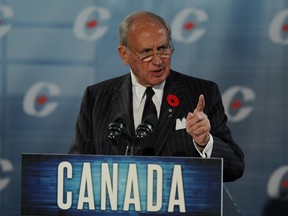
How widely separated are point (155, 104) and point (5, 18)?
58.4 inches

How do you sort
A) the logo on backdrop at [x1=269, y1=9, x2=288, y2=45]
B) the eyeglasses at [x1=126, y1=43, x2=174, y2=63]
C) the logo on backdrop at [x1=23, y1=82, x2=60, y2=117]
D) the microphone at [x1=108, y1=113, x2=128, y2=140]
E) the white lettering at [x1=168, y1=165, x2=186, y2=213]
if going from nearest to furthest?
the white lettering at [x1=168, y1=165, x2=186, y2=213]
the microphone at [x1=108, y1=113, x2=128, y2=140]
the eyeglasses at [x1=126, y1=43, x2=174, y2=63]
the logo on backdrop at [x1=269, y1=9, x2=288, y2=45]
the logo on backdrop at [x1=23, y1=82, x2=60, y2=117]

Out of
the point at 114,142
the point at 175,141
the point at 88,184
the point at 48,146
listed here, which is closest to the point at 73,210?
the point at 88,184

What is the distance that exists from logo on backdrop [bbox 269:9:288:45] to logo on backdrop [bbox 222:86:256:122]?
0.31 m

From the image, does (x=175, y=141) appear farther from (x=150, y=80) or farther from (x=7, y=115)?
(x=7, y=115)

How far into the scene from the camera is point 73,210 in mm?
1969

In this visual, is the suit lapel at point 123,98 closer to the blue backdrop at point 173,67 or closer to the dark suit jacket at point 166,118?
the dark suit jacket at point 166,118

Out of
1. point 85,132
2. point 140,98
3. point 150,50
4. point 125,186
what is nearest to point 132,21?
point 150,50

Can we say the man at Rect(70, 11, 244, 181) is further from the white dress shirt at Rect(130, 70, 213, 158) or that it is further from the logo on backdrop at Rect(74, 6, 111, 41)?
the logo on backdrop at Rect(74, 6, 111, 41)

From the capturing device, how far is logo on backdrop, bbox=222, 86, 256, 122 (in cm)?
363

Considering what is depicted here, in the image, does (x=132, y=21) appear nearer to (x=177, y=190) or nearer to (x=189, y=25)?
(x=177, y=190)

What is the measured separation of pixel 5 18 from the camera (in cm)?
374

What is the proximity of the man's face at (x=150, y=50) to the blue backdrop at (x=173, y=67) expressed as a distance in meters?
1.15

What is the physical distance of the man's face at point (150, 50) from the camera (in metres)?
2.45

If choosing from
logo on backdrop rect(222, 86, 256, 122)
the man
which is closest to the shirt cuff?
the man
